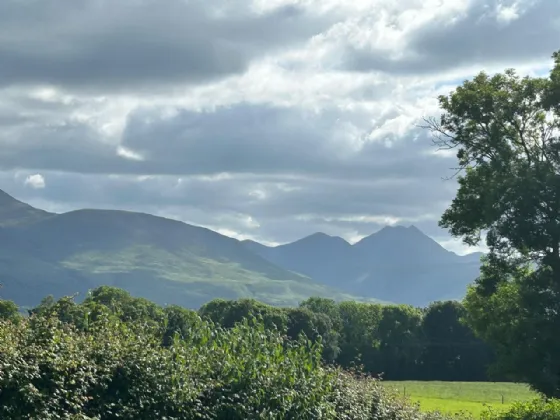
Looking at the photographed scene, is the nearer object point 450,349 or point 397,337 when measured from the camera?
point 450,349

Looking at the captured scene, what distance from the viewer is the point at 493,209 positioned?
1549 inches

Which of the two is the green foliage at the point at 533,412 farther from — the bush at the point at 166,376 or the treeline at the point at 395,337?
the treeline at the point at 395,337

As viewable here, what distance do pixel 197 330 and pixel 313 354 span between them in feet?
11.1

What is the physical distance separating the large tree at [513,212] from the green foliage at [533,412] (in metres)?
12.2

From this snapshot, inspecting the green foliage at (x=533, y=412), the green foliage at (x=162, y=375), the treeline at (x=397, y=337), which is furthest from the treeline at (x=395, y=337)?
the green foliage at (x=162, y=375)

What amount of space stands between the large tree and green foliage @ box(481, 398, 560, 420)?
1219 centimetres

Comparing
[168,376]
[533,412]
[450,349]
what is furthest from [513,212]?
[450,349]

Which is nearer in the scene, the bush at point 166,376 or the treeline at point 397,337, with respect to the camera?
the bush at point 166,376

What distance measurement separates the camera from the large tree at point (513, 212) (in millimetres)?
38969

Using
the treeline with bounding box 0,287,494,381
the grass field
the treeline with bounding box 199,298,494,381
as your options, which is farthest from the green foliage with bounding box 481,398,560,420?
the treeline with bounding box 199,298,494,381

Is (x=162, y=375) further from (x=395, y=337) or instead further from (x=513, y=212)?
(x=395, y=337)

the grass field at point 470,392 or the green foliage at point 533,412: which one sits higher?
the green foliage at point 533,412

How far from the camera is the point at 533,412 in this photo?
25984 millimetres

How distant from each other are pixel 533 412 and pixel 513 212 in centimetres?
1435
